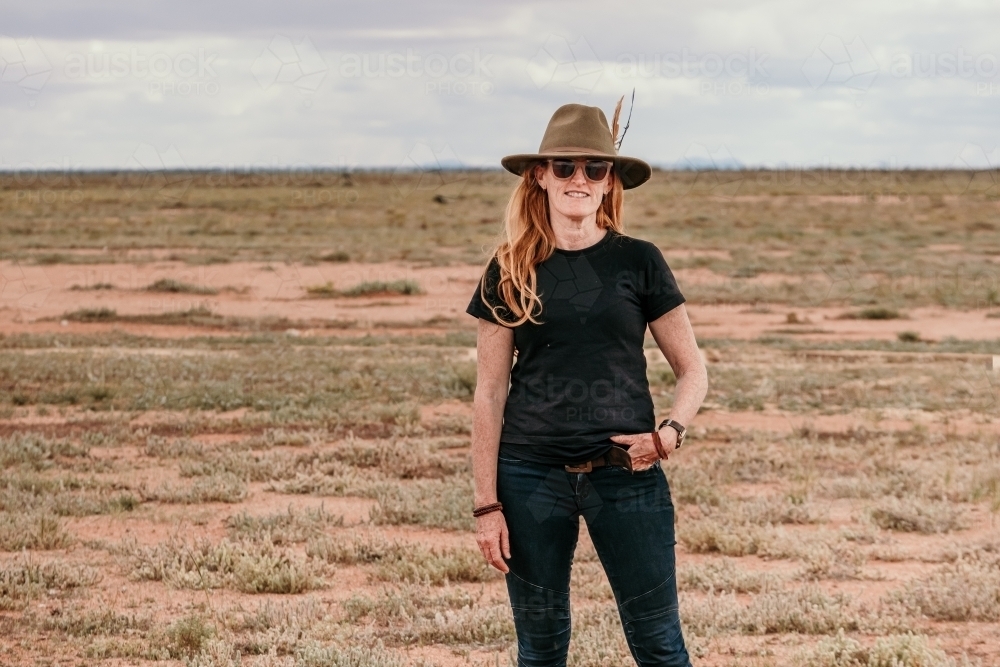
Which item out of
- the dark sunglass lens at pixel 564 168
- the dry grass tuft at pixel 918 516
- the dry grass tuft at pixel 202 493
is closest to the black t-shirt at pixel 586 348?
the dark sunglass lens at pixel 564 168

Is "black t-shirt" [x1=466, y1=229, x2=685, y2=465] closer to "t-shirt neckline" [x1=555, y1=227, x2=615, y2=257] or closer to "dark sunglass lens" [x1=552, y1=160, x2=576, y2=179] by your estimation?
"t-shirt neckline" [x1=555, y1=227, x2=615, y2=257]

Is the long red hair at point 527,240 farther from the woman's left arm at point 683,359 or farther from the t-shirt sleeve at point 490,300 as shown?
the woman's left arm at point 683,359

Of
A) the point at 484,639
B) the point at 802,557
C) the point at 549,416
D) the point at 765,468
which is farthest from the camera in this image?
the point at 765,468

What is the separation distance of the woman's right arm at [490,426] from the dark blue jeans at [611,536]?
1.3 inches

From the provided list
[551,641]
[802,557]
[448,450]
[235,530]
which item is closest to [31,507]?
[235,530]

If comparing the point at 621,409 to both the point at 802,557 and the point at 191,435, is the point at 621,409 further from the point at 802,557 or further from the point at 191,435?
the point at 191,435

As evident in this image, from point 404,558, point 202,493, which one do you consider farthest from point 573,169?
point 202,493

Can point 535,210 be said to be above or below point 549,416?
above

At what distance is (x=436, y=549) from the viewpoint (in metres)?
7.15

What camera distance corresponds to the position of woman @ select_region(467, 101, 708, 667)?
3201 millimetres

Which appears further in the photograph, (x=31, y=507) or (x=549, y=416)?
(x=31, y=507)

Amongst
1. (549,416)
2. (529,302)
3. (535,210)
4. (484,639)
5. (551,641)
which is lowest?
(484,639)

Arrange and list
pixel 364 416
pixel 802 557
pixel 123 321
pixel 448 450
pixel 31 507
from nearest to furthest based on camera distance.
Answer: pixel 802 557 → pixel 31 507 → pixel 448 450 → pixel 364 416 → pixel 123 321

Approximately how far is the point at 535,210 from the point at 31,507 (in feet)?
19.0
